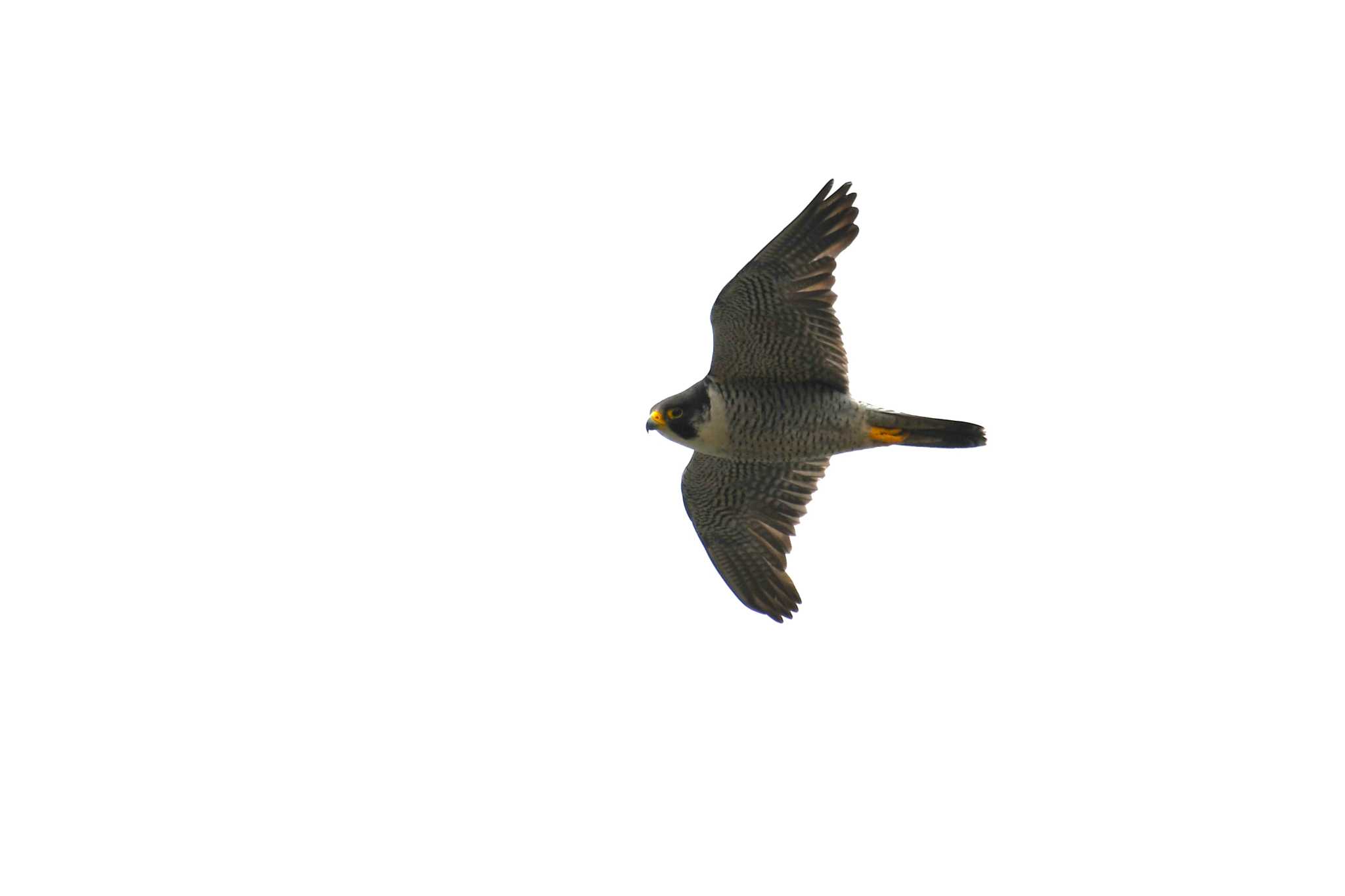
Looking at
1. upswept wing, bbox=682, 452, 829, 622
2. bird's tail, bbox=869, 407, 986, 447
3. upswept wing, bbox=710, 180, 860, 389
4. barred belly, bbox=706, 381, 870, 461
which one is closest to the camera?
upswept wing, bbox=710, 180, 860, 389

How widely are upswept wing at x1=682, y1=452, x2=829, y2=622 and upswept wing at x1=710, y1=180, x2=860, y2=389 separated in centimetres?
122

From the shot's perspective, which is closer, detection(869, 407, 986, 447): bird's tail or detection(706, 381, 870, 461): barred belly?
detection(869, 407, 986, 447): bird's tail

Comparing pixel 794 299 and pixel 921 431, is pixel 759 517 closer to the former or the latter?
pixel 921 431

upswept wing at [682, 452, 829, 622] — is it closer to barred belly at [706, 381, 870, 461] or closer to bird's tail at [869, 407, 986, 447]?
barred belly at [706, 381, 870, 461]

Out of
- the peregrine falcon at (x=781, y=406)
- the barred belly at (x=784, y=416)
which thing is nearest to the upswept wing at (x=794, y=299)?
the peregrine falcon at (x=781, y=406)

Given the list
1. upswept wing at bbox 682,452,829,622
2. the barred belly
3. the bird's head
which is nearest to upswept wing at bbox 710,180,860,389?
the barred belly

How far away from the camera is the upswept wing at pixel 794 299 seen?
1162 centimetres

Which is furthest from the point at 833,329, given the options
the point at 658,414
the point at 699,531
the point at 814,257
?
the point at 699,531

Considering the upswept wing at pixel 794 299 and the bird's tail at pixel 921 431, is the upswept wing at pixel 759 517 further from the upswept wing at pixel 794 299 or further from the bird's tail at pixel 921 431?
the upswept wing at pixel 794 299

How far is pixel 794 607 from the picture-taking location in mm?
12922

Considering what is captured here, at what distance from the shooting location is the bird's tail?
11789mm

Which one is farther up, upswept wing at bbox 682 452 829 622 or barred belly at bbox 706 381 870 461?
barred belly at bbox 706 381 870 461

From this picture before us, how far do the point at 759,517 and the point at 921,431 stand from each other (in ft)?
5.33

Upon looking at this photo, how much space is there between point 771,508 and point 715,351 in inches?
61.5
